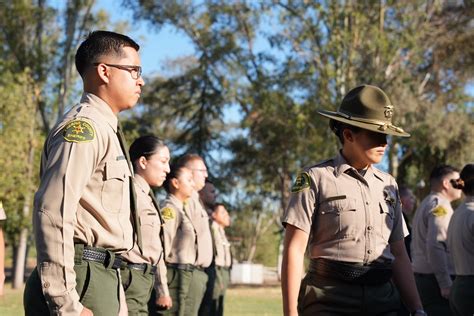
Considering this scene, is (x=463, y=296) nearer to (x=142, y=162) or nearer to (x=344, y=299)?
(x=344, y=299)

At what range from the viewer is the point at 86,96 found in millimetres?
4148

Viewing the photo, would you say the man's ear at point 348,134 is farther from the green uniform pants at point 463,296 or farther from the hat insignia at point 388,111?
the green uniform pants at point 463,296

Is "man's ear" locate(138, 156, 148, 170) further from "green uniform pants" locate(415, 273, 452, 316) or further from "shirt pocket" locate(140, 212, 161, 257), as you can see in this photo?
"green uniform pants" locate(415, 273, 452, 316)

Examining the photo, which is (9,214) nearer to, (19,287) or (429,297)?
(19,287)

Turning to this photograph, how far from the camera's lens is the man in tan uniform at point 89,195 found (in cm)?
359

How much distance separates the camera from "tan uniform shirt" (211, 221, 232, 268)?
470 inches

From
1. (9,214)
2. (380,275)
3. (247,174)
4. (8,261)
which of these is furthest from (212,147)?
(380,275)

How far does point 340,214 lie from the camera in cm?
472

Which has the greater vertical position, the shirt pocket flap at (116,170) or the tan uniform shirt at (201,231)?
the shirt pocket flap at (116,170)

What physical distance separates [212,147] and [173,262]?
29865 mm

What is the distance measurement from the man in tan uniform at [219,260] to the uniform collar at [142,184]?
4279mm

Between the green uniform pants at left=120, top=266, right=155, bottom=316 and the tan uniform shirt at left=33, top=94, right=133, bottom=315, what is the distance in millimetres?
2557

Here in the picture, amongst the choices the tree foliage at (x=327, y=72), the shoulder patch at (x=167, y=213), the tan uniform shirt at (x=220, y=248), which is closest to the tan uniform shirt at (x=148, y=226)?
the shoulder patch at (x=167, y=213)

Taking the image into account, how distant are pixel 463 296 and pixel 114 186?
4.10 metres
